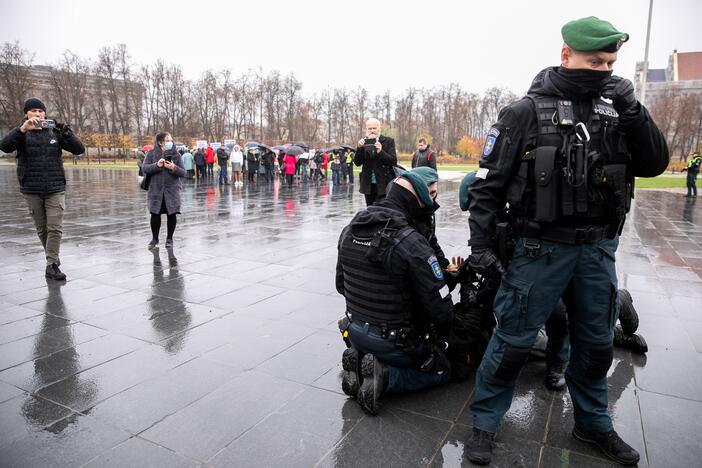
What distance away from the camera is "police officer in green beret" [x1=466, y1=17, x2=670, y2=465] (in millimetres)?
2275

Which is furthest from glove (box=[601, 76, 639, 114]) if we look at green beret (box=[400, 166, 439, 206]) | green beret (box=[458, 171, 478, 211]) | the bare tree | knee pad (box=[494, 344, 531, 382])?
the bare tree

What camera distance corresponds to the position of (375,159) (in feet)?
24.1

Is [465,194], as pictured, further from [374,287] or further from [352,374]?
[352,374]

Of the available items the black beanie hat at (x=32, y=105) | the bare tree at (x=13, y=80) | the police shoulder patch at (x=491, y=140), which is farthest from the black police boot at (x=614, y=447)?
the bare tree at (x=13, y=80)

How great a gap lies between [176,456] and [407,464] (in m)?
1.15

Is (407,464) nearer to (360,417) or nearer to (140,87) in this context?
(360,417)

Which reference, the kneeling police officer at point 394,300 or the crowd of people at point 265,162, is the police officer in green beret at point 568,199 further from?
the crowd of people at point 265,162

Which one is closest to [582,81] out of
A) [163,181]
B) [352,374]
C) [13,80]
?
[352,374]

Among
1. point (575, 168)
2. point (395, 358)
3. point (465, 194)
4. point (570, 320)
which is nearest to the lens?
point (575, 168)

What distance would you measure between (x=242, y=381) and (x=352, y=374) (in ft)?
2.52

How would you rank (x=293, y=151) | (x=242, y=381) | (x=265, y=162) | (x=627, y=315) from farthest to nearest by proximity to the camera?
(x=265, y=162)
(x=293, y=151)
(x=627, y=315)
(x=242, y=381)

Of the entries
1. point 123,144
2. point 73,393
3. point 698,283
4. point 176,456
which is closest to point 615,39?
point 176,456

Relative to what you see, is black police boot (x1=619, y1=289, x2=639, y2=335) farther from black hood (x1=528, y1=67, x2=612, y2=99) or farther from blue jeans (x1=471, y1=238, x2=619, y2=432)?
black hood (x1=528, y1=67, x2=612, y2=99)

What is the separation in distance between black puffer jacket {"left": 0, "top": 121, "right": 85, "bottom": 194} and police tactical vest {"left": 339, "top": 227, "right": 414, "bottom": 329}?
4.35 meters
